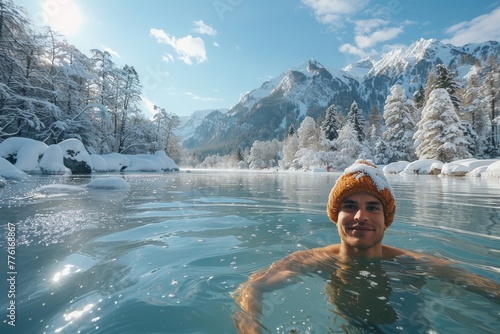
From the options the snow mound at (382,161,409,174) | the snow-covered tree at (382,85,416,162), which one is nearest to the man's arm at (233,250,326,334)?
the snow mound at (382,161,409,174)

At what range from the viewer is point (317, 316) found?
1.52 metres

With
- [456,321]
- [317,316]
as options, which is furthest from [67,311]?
[456,321]

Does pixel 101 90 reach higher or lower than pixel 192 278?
higher

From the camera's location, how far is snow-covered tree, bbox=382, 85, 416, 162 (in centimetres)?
3356

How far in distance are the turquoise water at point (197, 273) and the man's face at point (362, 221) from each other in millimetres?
233

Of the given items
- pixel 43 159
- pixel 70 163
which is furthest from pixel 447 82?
pixel 43 159

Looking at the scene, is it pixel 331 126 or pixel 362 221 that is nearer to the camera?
pixel 362 221

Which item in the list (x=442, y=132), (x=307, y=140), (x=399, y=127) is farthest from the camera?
(x=307, y=140)

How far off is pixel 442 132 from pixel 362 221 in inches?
1075

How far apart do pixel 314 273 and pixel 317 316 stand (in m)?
0.65

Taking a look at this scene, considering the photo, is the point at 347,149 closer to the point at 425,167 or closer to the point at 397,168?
the point at 397,168

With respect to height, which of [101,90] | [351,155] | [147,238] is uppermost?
[101,90]

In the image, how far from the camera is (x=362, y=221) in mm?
2172

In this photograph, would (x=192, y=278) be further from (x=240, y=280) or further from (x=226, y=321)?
(x=226, y=321)
